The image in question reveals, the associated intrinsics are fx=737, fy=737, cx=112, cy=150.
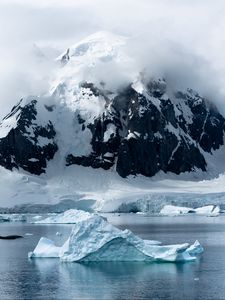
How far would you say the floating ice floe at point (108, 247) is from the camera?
55625 mm

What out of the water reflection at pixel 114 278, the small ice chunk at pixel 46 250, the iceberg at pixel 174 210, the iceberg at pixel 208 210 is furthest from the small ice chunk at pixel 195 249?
the iceberg at pixel 174 210

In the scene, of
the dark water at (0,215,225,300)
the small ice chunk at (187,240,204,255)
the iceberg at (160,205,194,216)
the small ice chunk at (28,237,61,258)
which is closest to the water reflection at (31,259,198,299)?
the dark water at (0,215,225,300)

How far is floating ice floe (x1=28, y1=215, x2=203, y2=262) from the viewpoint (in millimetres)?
55625

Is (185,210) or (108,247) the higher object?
(185,210)

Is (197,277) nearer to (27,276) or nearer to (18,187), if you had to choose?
(27,276)

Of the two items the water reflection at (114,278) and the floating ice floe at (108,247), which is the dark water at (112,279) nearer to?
the water reflection at (114,278)

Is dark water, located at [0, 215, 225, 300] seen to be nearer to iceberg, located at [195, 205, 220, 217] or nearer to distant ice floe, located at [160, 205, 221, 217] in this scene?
iceberg, located at [195, 205, 220, 217]

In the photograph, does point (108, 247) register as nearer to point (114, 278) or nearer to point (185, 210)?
point (114, 278)

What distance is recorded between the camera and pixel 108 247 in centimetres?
5747

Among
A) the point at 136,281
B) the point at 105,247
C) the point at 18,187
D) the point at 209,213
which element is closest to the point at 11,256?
the point at 105,247

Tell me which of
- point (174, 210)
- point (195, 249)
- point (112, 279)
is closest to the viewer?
point (112, 279)

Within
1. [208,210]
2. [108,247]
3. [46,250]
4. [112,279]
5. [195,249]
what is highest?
[208,210]

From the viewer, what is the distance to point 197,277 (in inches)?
1988

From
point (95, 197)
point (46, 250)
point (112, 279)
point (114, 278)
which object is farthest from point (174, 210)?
point (112, 279)
